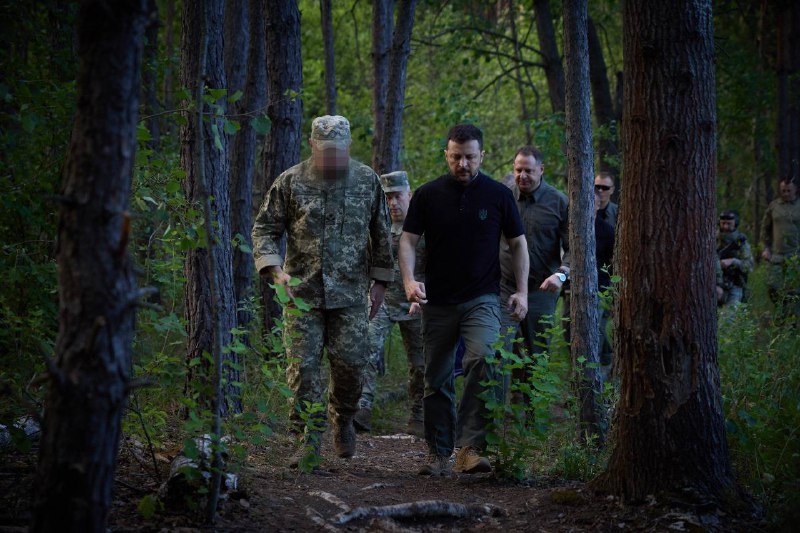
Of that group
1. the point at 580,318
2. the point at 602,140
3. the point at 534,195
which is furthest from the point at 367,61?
the point at 580,318

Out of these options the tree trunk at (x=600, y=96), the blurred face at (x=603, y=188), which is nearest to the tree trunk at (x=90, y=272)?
the blurred face at (x=603, y=188)

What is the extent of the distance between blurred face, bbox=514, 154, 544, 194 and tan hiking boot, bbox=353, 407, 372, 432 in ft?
9.49

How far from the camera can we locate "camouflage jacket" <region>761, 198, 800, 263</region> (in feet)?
44.0

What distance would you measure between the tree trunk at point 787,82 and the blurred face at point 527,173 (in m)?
11.3

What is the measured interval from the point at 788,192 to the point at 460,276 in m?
10.0

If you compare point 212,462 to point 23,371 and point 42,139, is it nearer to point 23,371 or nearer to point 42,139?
point 23,371

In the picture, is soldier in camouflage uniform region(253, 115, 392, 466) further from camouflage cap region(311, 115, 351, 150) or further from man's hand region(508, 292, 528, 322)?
man's hand region(508, 292, 528, 322)

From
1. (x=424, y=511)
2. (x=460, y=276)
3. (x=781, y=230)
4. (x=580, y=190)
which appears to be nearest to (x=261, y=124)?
(x=460, y=276)

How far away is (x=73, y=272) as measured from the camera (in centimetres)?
304

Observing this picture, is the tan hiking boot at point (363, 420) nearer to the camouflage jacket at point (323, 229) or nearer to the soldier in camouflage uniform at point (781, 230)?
the camouflage jacket at point (323, 229)

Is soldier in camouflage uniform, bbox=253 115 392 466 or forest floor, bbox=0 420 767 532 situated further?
soldier in camouflage uniform, bbox=253 115 392 466

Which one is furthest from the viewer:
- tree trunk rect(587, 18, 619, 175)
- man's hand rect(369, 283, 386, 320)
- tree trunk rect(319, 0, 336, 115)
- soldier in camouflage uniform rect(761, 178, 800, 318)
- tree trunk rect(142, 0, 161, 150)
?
tree trunk rect(587, 18, 619, 175)

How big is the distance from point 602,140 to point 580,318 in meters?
10.6

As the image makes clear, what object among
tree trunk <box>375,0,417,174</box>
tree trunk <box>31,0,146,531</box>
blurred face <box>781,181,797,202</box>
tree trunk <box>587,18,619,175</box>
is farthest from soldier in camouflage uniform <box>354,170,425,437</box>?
tree trunk <box>587,18,619,175</box>
